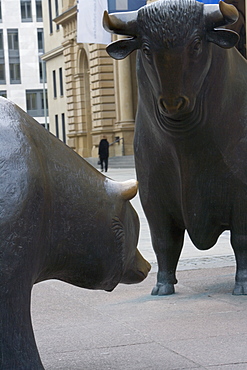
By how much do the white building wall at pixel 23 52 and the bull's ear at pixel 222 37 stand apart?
8129 centimetres

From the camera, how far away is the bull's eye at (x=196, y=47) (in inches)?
211

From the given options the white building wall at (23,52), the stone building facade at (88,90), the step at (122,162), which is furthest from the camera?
the white building wall at (23,52)

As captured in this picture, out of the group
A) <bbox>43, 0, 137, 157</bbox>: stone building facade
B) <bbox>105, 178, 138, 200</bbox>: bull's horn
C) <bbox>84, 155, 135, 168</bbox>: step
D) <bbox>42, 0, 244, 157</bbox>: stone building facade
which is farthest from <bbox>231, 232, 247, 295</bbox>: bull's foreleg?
<bbox>43, 0, 137, 157</bbox>: stone building facade

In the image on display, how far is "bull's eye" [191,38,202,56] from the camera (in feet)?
17.6

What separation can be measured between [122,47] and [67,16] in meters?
43.3

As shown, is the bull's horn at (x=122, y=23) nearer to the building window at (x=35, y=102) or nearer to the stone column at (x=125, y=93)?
the stone column at (x=125, y=93)

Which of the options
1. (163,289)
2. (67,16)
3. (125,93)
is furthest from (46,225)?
(67,16)

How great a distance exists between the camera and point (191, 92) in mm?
5465

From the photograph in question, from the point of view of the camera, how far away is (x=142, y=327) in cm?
553

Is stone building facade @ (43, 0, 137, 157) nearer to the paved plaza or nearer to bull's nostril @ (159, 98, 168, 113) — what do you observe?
the paved plaza

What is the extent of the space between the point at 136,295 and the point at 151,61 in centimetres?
224

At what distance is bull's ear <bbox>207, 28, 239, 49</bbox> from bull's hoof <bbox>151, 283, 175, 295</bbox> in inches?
86.9

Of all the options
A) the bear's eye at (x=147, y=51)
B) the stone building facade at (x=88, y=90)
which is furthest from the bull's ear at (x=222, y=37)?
the stone building facade at (x=88, y=90)

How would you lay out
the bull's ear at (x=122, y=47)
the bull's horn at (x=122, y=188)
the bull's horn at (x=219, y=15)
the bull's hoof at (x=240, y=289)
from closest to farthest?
the bull's horn at (x=122, y=188), the bull's horn at (x=219, y=15), the bull's ear at (x=122, y=47), the bull's hoof at (x=240, y=289)
